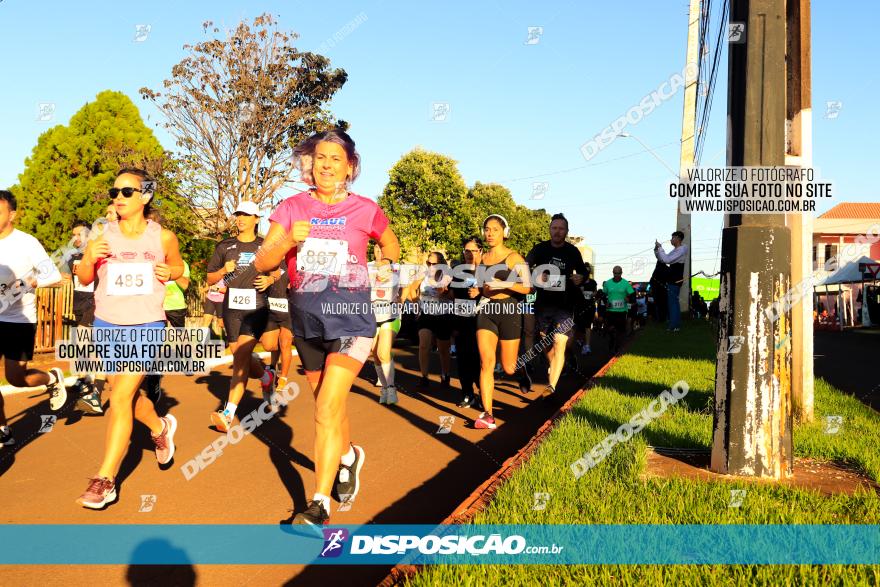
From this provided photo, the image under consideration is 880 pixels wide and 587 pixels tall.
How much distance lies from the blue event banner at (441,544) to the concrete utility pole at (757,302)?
1.00 m

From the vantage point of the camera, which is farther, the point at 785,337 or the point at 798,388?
the point at 798,388

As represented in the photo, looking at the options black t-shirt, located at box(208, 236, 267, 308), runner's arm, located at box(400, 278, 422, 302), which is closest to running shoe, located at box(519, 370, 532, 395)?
runner's arm, located at box(400, 278, 422, 302)

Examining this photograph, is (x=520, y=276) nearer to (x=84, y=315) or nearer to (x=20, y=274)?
(x=20, y=274)

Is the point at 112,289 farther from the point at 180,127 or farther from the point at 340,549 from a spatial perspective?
the point at 180,127

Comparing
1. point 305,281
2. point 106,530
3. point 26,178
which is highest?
point 26,178

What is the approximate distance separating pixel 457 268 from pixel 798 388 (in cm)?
533

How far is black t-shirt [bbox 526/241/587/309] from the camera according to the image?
995 centimetres

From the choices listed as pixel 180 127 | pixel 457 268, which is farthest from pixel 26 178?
pixel 457 268

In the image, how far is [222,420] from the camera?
24.4 feet

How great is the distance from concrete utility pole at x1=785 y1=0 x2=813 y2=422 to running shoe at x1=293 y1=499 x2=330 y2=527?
4167mm

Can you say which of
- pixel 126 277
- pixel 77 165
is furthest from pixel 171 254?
pixel 77 165

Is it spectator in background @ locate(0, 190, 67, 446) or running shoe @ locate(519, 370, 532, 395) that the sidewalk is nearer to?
running shoe @ locate(519, 370, 532, 395)

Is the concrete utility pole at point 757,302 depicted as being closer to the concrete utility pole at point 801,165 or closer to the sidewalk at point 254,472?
the sidewalk at point 254,472

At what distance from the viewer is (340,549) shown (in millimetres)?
4117
